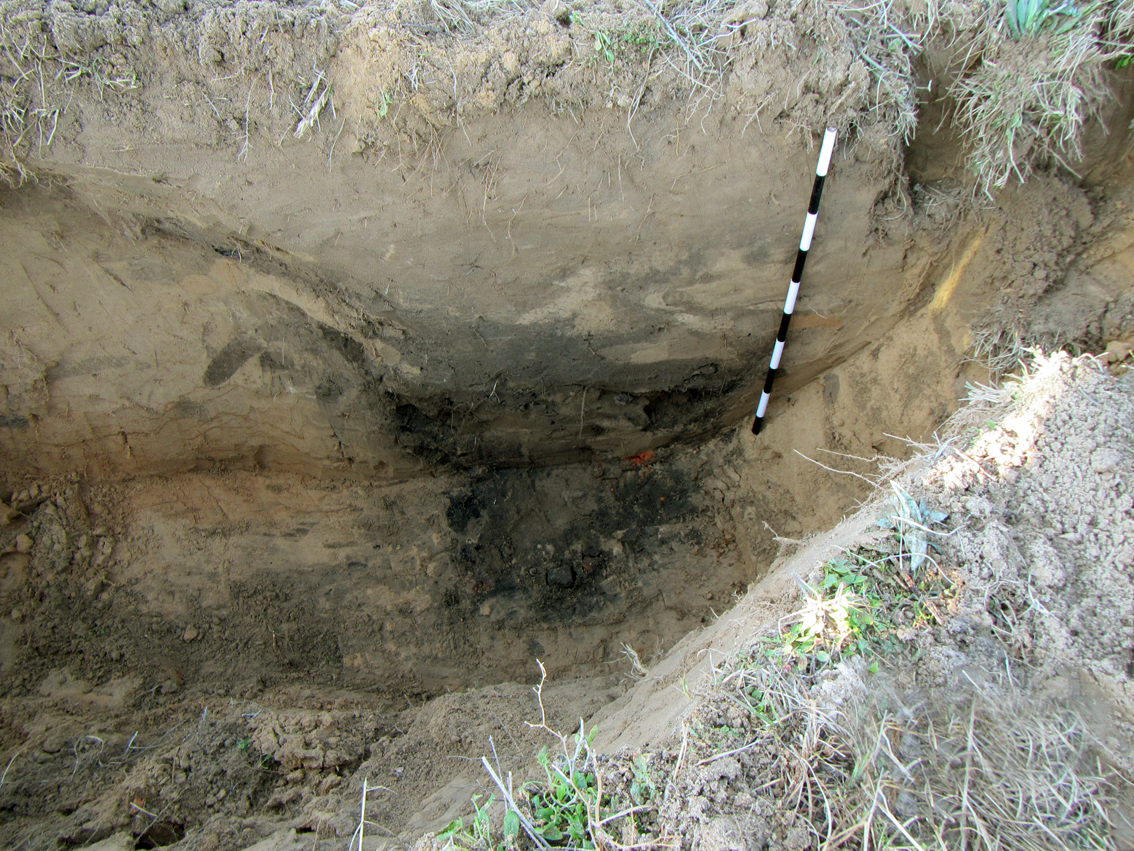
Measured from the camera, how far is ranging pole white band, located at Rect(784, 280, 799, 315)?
104 inches

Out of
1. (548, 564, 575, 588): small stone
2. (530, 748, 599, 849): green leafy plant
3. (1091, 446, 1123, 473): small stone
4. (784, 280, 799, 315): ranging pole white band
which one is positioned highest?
(784, 280, 799, 315): ranging pole white band

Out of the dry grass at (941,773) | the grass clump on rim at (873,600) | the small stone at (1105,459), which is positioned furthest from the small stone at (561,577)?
the small stone at (1105,459)

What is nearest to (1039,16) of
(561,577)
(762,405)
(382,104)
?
(762,405)

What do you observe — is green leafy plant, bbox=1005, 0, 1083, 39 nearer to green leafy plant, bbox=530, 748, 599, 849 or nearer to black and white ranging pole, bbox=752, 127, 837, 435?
black and white ranging pole, bbox=752, 127, 837, 435

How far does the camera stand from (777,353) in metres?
2.89

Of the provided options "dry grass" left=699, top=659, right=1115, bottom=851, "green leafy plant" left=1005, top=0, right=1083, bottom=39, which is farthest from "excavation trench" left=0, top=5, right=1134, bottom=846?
"dry grass" left=699, top=659, right=1115, bottom=851

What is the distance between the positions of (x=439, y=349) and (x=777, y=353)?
1.63m

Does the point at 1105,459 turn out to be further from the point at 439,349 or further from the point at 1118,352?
the point at 439,349

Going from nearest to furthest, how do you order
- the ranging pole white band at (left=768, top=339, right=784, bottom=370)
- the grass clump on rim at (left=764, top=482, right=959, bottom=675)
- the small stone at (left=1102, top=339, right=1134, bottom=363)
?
the grass clump on rim at (left=764, top=482, right=959, bottom=675)
the small stone at (left=1102, top=339, right=1134, bottom=363)
the ranging pole white band at (left=768, top=339, right=784, bottom=370)

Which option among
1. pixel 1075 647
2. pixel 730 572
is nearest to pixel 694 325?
pixel 730 572

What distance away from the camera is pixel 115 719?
98.8 inches

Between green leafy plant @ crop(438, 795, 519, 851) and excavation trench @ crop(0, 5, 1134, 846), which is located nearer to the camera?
green leafy plant @ crop(438, 795, 519, 851)

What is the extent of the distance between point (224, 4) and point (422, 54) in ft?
2.52

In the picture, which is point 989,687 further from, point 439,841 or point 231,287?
point 231,287
